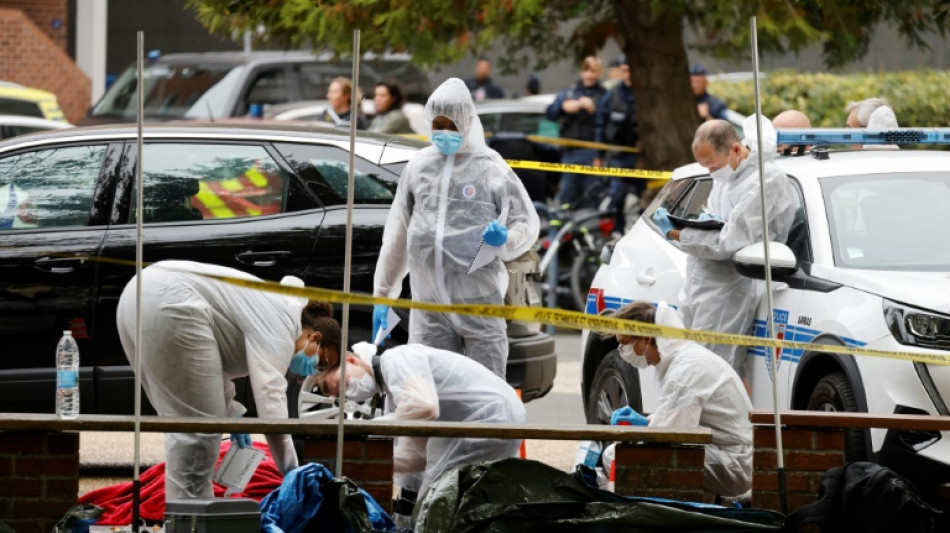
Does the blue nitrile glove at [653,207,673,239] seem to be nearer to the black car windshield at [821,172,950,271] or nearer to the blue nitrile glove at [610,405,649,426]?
the black car windshield at [821,172,950,271]

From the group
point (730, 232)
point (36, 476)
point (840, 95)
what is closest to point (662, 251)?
point (730, 232)

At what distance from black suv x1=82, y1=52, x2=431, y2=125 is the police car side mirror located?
34.8 ft

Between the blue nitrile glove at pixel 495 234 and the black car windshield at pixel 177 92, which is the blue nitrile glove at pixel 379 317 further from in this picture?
the black car windshield at pixel 177 92

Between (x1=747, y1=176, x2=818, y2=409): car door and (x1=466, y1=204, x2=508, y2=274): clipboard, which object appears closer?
(x1=747, y1=176, x2=818, y2=409): car door

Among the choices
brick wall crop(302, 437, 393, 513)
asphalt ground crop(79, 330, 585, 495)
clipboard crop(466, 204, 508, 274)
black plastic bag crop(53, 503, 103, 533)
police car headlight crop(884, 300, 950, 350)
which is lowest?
asphalt ground crop(79, 330, 585, 495)

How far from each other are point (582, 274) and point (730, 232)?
287 inches

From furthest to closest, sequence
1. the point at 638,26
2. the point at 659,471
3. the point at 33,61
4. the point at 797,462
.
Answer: the point at 33,61 < the point at 638,26 < the point at 797,462 < the point at 659,471

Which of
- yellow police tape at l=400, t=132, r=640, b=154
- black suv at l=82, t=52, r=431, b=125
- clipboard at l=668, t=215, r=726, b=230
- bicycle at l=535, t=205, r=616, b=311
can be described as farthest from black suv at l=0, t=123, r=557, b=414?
black suv at l=82, t=52, r=431, b=125

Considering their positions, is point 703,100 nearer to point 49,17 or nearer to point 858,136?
point 858,136

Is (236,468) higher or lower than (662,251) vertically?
lower

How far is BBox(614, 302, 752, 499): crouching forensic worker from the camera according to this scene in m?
7.57

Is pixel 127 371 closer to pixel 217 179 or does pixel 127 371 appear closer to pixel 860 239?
pixel 217 179

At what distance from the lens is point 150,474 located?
780cm

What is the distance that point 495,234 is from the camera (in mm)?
8523
